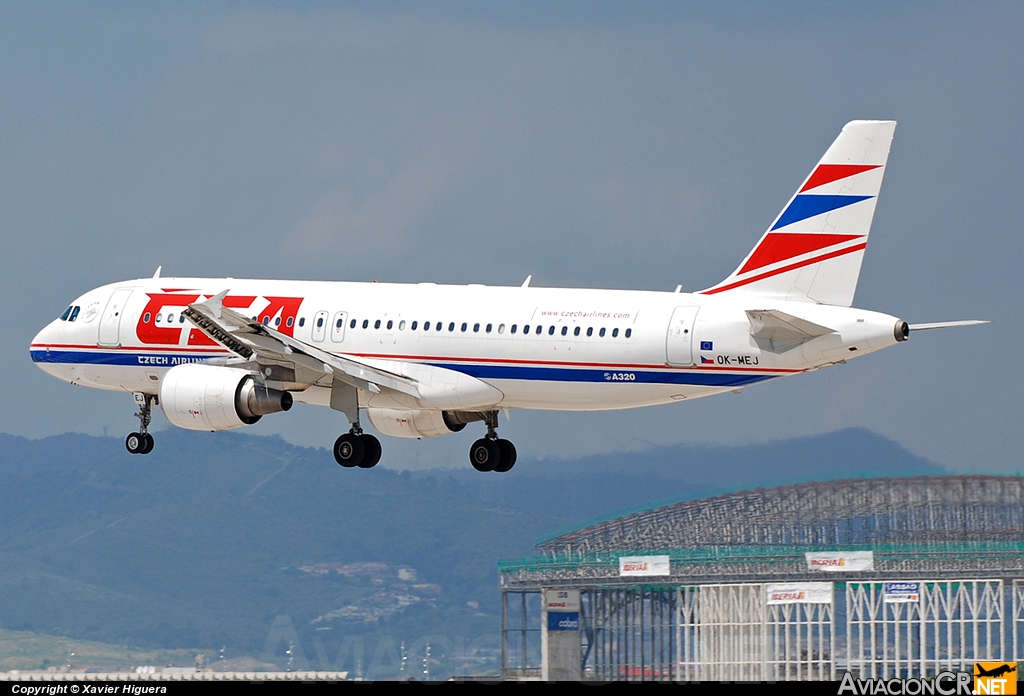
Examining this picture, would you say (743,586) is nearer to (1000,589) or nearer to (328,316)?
(1000,589)

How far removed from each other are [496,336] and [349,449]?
6130 millimetres

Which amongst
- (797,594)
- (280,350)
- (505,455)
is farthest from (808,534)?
(280,350)

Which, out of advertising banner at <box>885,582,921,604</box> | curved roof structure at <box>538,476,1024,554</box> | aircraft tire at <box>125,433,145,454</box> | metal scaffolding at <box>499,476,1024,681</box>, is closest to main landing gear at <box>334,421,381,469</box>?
aircraft tire at <box>125,433,145,454</box>

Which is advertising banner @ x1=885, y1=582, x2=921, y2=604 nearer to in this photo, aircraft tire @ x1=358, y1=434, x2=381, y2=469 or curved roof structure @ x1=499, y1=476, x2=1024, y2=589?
curved roof structure @ x1=499, y1=476, x2=1024, y2=589

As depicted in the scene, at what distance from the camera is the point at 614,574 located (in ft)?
507

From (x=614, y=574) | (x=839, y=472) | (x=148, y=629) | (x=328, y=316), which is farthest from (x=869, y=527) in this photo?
(x=328, y=316)

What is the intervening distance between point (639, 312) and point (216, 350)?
1356 cm

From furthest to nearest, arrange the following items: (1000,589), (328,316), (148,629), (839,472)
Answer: (148,629), (839,472), (1000,589), (328,316)

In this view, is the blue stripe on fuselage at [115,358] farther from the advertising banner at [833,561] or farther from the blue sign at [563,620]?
the blue sign at [563,620]

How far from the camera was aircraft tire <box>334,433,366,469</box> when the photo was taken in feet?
195

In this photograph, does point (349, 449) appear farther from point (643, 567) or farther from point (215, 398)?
point (643, 567)

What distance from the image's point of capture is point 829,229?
5497cm

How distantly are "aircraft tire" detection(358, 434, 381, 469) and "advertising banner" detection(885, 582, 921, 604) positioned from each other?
7825cm

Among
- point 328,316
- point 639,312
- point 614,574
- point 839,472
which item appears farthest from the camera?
point 839,472
